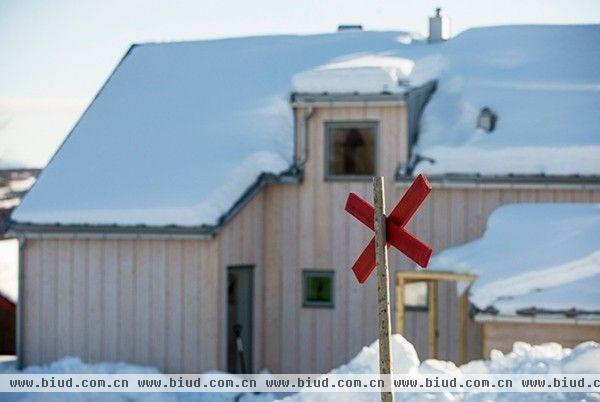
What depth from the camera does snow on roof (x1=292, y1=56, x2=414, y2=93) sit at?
2275 centimetres

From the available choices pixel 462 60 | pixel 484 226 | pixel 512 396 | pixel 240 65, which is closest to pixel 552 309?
pixel 484 226

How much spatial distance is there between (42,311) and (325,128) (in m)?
5.91

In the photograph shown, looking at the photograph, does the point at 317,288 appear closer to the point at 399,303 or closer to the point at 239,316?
the point at 239,316

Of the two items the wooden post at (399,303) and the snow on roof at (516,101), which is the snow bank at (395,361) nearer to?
the wooden post at (399,303)

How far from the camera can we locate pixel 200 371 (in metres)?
21.7

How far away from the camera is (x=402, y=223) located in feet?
32.3

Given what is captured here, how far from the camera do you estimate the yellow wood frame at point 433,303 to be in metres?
20.3

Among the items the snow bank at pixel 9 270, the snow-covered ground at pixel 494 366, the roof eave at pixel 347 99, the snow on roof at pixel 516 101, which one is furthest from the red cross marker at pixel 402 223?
the snow bank at pixel 9 270

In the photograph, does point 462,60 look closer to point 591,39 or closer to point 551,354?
point 591,39

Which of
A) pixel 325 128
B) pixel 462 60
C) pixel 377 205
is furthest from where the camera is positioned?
pixel 462 60

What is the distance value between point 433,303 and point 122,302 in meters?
5.25

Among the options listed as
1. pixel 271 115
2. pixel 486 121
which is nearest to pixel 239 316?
pixel 271 115

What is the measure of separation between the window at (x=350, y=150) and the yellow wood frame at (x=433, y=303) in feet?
8.99

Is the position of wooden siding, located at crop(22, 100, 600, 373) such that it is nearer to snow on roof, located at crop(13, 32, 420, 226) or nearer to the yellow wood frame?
snow on roof, located at crop(13, 32, 420, 226)
